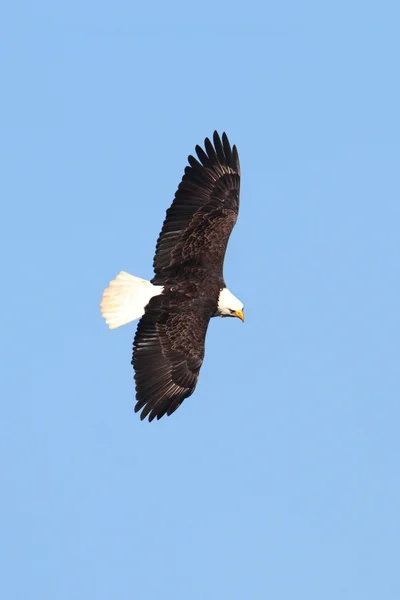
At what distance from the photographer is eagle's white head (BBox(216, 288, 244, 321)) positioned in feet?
41.2

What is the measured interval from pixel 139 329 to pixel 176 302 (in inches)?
19.8

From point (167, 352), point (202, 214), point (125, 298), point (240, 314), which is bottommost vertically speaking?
point (167, 352)

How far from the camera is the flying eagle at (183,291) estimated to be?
39.2ft

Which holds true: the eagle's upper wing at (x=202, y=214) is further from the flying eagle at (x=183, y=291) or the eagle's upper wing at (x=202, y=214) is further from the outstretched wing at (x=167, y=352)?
the outstretched wing at (x=167, y=352)

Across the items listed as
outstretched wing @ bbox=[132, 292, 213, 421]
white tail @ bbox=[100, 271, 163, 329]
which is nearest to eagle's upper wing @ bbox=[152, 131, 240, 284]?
white tail @ bbox=[100, 271, 163, 329]

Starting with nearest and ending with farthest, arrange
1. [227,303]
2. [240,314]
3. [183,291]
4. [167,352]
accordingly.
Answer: [167,352]
[183,291]
[227,303]
[240,314]

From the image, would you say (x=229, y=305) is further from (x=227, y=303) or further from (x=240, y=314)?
(x=240, y=314)

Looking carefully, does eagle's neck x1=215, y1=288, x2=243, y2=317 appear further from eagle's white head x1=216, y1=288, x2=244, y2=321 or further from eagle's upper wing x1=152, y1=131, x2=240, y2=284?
eagle's upper wing x1=152, y1=131, x2=240, y2=284

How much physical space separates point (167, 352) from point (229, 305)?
1008mm

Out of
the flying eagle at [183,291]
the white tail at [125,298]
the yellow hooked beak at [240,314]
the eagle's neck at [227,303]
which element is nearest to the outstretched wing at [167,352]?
the flying eagle at [183,291]

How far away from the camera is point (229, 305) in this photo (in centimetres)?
1259

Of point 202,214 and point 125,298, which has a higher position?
point 202,214

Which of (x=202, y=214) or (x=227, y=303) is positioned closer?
(x=227, y=303)

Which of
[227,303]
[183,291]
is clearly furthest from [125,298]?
[227,303]
